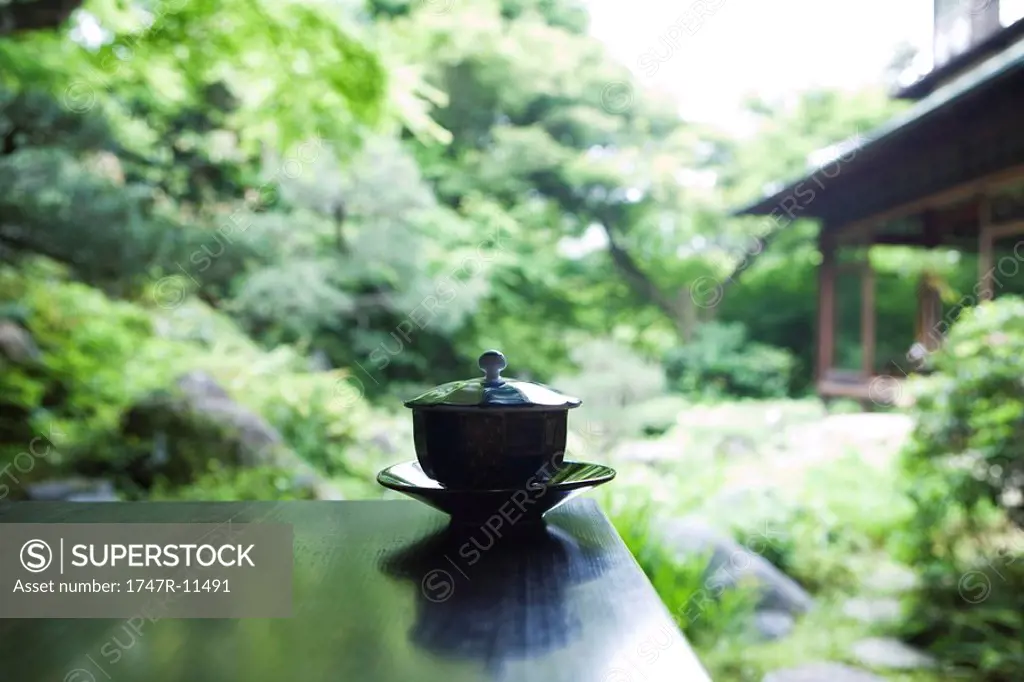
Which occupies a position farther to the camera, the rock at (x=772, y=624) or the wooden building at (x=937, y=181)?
the wooden building at (x=937, y=181)

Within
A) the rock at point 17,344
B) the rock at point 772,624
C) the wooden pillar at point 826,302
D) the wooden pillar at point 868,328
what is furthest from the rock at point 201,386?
the wooden pillar at point 868,328

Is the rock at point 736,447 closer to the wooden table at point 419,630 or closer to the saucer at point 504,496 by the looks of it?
the saucer at point 504,496

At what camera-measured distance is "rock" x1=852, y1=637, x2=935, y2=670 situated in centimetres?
267

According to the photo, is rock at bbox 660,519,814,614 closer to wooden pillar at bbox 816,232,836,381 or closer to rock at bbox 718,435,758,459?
rock at bbox 718,435,758,459

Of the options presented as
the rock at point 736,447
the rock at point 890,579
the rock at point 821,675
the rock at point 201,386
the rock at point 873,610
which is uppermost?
the rock at point 201,386

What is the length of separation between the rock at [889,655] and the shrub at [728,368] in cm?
606

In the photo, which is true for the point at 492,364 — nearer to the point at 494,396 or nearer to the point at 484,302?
the point at 494,396

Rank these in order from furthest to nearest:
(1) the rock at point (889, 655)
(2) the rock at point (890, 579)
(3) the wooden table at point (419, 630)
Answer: (2) the rock at point (890, 579) → (1) the rock at point (889, 655) → (3) the wooden table at point (419, 630)

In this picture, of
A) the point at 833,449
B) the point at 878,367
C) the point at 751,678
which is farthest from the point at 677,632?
the point at 878,367

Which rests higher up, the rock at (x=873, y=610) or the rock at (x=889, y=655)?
the rock at (x=873, y=610)

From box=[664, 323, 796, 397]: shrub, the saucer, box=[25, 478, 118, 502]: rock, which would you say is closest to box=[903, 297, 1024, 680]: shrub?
the saucer

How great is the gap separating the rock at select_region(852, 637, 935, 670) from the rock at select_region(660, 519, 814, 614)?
1.12ft

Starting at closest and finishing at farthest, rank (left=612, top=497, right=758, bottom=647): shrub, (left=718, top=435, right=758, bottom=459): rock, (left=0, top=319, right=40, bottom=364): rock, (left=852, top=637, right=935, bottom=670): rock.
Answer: (left=612, top=497, right=758, bottom=647): shrub, (left=852, top=637, right=935, bottom=670): rock, (left=0, top=319, right=40, bottom=364): rock, (left=718, top=435, right=758, bottom=459): rock

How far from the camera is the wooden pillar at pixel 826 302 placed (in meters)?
6.33
